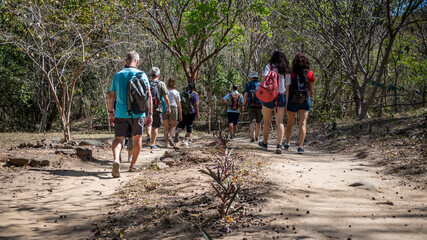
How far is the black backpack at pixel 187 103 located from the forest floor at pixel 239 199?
130 inches

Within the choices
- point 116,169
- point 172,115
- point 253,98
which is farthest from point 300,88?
point 116,169

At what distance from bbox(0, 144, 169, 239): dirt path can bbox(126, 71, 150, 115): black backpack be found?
105 cm

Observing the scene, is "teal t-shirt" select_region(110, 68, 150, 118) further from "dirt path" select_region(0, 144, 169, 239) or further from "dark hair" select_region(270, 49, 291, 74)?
"dark hair" select_region(270, 49, 291, 74)

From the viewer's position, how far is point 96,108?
83.8 ft

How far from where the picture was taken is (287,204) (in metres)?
3.62

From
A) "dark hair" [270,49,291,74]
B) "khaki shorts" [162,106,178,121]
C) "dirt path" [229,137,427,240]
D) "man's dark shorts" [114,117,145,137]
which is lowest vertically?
"dirt path" [229,137,427,240]

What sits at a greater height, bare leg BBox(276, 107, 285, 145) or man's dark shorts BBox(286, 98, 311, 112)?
man's dark shorts BBox(286, 98, 311, 112)

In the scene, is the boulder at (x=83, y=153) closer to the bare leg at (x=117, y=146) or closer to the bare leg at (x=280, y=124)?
the bare leg at (x=117, y=146)

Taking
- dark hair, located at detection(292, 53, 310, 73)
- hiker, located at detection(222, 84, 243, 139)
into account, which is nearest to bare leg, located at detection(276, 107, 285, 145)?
dark hair, located at detection(292, 53, 310, 73)

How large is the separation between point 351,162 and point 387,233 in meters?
3.71

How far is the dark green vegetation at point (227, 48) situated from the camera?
1292cm

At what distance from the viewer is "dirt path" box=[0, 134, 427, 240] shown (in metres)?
2.98

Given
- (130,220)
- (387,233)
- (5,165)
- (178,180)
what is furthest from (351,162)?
(5,165)

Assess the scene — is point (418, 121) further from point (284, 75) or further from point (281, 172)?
point (281, 172)
